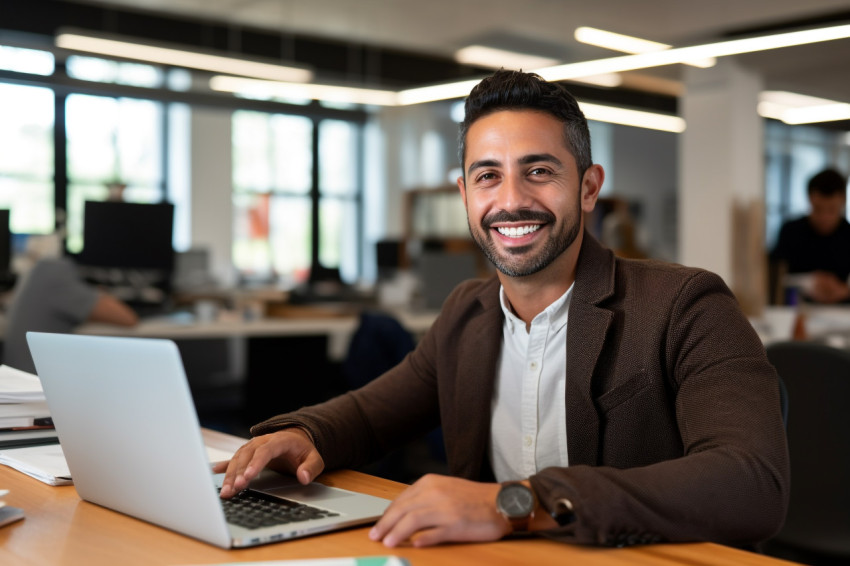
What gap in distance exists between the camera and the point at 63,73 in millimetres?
5008

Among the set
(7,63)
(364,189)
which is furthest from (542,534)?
(364,189)

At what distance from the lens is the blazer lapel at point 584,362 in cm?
140

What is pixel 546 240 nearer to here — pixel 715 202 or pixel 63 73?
pixel 63 73

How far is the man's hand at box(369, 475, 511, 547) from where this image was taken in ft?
3.24

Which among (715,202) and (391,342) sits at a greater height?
(715,202)

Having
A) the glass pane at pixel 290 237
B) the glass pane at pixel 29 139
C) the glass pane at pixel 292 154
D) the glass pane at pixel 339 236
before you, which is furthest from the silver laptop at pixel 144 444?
the glass pane at pixel 339 236

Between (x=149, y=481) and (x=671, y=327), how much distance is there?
81cm

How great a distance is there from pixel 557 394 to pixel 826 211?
3737mm

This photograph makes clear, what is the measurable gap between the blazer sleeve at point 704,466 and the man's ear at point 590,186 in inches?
10.9

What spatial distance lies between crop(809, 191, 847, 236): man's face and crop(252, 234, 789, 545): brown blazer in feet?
11.6

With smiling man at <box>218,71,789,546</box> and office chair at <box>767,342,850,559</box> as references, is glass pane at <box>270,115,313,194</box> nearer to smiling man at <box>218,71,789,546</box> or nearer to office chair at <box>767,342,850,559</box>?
office chair at <box>767,342,850,559</box>

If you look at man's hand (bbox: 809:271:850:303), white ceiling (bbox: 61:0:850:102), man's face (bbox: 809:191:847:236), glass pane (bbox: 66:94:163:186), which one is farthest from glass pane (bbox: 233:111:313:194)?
man's hand (bbox: 809:271:850:303)

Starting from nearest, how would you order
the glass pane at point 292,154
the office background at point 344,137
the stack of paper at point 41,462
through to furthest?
the stack of paper at point 41,462
the office background at point 344,137
the glass pane at point 292,154

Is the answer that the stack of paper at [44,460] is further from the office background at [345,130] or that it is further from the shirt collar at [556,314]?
the office background at [345,130]
